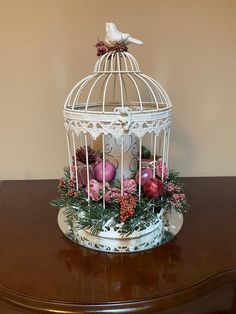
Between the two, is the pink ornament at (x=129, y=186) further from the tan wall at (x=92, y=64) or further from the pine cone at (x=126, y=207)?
the tan wall at (x=92, y=64)

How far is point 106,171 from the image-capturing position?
64 centimetres

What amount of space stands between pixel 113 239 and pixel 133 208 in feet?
0.29

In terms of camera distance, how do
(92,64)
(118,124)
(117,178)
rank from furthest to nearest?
(92,64)
(117,178)
(118,124)

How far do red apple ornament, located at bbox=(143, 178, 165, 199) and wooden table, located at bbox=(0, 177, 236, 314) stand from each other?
122 mm

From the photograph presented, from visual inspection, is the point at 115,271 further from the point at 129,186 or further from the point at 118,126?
the point at 118,126

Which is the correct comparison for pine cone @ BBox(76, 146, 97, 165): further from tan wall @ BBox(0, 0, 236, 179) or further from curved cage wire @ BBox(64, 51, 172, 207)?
tan wall @ BBox(0, 0, 236, 179)

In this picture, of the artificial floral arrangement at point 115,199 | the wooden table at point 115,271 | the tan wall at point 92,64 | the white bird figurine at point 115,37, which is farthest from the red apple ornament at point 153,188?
the tan wall at point 92,64

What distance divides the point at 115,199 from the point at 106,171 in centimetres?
7

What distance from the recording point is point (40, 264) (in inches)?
23.3

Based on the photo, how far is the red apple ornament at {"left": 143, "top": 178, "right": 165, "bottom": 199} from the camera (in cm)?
62

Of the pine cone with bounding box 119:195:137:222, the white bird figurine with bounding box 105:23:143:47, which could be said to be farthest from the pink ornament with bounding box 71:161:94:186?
the white bird figurine with bounding box 105:23:143:47

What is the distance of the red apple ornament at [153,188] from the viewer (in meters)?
0.62

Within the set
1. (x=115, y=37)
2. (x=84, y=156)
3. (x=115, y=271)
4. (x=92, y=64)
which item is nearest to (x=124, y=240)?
(x=115, y=271)

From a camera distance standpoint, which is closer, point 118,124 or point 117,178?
point 118,124
